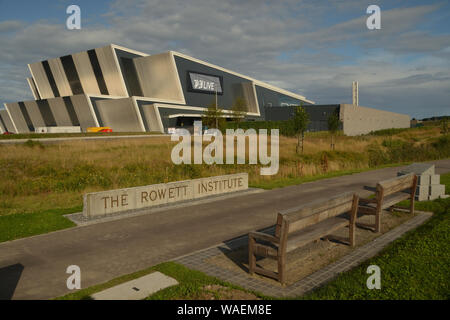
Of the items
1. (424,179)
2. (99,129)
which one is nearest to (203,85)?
(99,129)

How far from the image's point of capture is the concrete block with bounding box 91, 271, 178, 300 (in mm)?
4594

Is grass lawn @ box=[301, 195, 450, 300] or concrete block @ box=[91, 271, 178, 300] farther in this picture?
concrete block @ box=[91, 271, 178, 300]

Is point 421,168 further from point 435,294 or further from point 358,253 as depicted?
point 435,294

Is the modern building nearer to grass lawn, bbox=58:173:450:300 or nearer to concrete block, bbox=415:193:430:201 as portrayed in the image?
concrete block, bbox=415:193:430:201

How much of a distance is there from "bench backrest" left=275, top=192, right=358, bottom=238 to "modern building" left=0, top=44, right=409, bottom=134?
140 ft

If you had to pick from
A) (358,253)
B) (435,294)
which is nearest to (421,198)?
(358,253)

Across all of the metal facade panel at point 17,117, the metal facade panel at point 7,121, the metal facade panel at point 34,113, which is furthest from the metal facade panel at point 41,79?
the metal facade panel at point 7,121

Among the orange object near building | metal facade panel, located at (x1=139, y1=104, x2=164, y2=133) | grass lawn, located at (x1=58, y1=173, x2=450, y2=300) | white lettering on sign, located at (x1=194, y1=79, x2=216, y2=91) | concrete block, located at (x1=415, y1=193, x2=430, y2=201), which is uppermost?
white lettering on sign, located at (x1=194, y1=79, x2=216, y2=91)

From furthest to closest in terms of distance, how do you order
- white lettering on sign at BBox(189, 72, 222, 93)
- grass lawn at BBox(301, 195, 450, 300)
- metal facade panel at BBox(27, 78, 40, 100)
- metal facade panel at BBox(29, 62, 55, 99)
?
metal facade panel at BBox(27, 78, 40, 100)
metal facade panel at BBox(29, 62, 55, 99)
white lettering on sign at BBox(189, 72, 222, 93)
grass lawn at BBox(301, 195, 450, 300)

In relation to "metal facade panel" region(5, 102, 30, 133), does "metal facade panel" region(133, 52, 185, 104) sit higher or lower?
higher

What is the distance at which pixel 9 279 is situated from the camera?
5398mm

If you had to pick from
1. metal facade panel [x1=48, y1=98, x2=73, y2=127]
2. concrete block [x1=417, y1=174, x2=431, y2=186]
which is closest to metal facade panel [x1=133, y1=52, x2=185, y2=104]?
metal facade panel [x1=48, y1=98, x2=73, y2=127]

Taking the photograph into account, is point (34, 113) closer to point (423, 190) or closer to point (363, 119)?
point (363, 119)

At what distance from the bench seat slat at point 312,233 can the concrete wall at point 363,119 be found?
166ft
